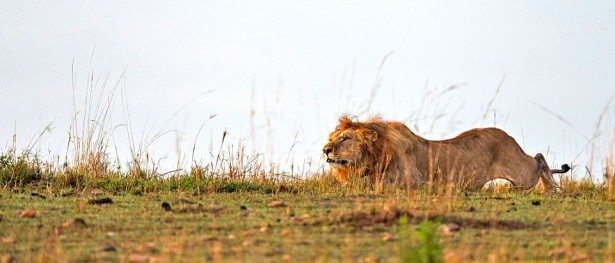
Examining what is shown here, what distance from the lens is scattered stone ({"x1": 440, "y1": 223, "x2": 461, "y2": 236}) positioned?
5793 mm

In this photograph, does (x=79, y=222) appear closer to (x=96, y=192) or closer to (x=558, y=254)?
(x=96, y=192)

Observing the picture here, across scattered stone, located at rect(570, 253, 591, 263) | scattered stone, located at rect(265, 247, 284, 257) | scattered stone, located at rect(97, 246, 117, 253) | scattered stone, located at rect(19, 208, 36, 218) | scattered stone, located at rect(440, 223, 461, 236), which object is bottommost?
scattered stone, located at rect(570, 253, 591, 263)

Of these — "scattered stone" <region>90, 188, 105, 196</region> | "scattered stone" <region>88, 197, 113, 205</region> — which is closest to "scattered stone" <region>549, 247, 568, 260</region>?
"scattered stone" <region>88, 197, 113, 205</region>

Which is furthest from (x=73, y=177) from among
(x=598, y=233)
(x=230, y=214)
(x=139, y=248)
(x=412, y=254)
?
(x=412, y=254)

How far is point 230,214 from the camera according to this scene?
685 centimetres

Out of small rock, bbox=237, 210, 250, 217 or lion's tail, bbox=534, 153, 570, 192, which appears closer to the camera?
small rock, bbox=237, 210, 250, 217

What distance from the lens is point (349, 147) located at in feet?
34.1

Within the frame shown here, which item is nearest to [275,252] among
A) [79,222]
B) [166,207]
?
[79,222]

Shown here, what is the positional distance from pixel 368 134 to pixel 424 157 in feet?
2.65

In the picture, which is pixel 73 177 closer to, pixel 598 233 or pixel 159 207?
pixel 159 207

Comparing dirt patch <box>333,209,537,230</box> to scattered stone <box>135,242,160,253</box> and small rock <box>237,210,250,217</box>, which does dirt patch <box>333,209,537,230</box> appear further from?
scattered stone <box>135,242,160,253</box>

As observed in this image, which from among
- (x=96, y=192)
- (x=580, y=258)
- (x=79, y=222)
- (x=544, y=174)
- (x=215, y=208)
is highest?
(x=544, y=174)

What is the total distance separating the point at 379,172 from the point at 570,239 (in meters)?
4.84

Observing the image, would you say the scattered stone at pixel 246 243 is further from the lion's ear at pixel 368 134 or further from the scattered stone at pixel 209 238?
the lion's ear at pixel 368 134
